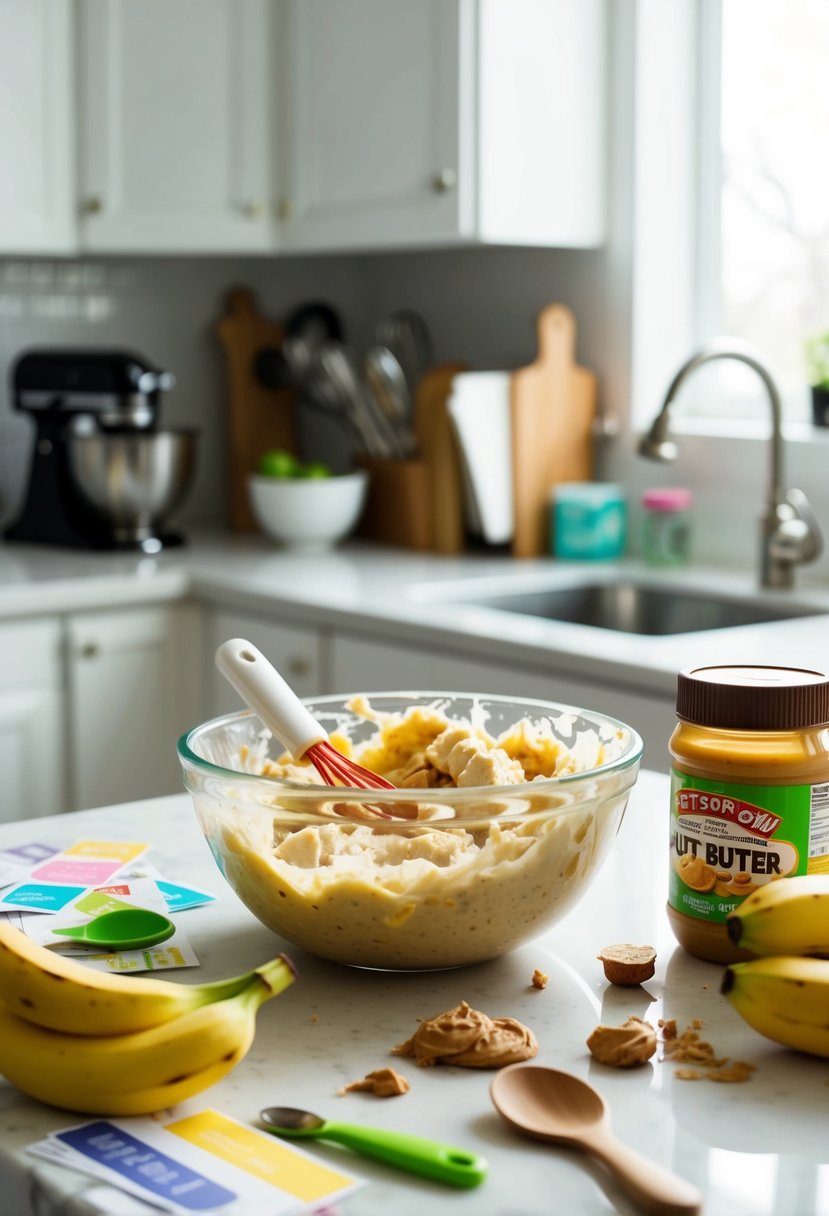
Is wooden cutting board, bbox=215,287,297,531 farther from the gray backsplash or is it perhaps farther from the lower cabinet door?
the lower cabinet door

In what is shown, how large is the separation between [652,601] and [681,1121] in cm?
205

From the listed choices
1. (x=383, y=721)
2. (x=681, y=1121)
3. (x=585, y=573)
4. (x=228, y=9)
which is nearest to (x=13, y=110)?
(x=228, y=9)

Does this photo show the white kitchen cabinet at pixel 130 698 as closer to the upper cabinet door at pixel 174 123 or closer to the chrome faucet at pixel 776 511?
the upper cabinet door at pixel 174 123

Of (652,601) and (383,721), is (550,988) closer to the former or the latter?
(383,721)

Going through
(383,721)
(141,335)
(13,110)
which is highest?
(13,110)

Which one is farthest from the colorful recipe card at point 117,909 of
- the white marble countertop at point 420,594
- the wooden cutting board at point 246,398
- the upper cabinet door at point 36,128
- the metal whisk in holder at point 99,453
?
the wooden cutting board at point 246,398

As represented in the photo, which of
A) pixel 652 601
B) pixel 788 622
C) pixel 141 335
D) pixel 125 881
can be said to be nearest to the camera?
pixel 125 881

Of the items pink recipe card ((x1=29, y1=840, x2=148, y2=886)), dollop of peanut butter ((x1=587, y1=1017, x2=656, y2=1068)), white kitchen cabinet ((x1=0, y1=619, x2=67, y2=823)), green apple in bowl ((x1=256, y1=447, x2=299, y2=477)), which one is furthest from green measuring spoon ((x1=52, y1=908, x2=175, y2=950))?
green apple in bowl ((x1=256, y1=447, x2=299, y2=477))

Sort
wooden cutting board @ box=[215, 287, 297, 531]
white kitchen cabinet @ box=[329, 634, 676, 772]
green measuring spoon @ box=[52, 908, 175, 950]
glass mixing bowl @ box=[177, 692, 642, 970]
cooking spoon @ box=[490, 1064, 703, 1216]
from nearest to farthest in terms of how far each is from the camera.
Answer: cooking spoon @ box=[490, 1064, 703, 1216], glass mixing bowl @ box=[177, 692, 642, 970], green measuring spoon @ box=[52, 908, 175, 950], white kitchen cabinet @ box=[329, 634, 676, 772], wooden cutting board @ box=[215, 287, 297, 531]

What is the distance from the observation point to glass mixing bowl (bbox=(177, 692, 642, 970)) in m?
0.92

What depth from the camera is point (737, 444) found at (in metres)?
2.84

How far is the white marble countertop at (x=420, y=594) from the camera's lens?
84.0 inches

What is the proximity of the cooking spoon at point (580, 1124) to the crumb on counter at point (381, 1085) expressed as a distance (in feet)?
0.16

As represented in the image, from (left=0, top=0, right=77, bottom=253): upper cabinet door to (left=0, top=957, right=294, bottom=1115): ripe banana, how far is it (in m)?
2.40
